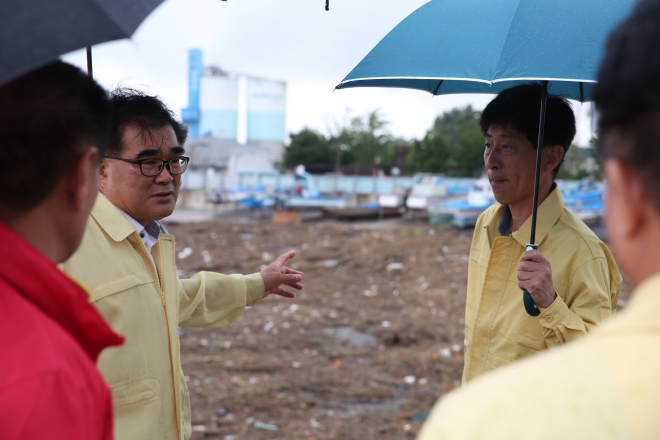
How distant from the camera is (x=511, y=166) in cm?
265

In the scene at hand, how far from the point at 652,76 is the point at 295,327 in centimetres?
752

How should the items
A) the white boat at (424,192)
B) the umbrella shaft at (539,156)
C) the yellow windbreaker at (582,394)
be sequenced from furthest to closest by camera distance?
the white boat at (424,192)
the umbrella shaft at (539,156)
the yellow windbreaker at (582,394)

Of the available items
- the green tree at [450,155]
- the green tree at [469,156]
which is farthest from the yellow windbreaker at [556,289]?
the green tree at [469,156]

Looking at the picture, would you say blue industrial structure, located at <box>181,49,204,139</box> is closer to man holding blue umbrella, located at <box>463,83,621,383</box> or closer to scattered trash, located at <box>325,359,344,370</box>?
scattered trash, located at <box>325,359,344,370</box>

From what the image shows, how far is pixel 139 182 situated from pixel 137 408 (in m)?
0.87

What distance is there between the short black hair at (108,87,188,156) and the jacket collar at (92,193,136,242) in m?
0.29

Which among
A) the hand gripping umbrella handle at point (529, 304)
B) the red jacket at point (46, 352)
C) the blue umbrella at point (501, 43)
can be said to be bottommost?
the hand gripping umbrella handle at point (529, 304)

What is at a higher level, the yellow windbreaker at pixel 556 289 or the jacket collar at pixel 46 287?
the jacket collar at pixel 46 287

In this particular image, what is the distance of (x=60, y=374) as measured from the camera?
1022 mm

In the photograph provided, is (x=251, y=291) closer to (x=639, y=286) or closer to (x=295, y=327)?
(x=639, y=286)

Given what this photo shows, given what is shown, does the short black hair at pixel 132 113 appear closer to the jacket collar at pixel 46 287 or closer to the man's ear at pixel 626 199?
the jacket collar at pixel 46 287

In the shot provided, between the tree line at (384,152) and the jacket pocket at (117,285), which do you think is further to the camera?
the tree line at (384,152)

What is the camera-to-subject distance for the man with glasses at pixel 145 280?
6.86 feet

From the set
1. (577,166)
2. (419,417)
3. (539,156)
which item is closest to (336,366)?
(419,417)
